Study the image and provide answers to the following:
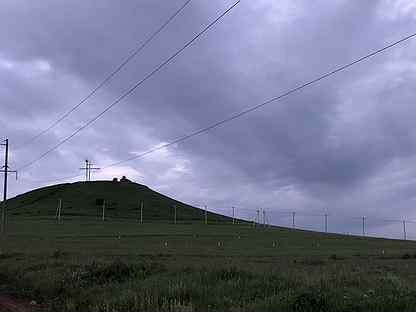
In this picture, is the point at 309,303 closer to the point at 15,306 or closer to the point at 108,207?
the point at 15,306

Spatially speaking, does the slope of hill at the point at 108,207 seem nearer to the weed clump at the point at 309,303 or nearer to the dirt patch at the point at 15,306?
the dirt patch at the point at 15,306

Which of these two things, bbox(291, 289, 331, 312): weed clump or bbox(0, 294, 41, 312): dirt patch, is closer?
bbox(291, 289, 331, 312): weed clump

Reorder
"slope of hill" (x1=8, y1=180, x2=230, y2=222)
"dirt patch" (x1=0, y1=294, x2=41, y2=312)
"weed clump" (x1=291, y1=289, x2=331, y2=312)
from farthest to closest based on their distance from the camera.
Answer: "slope of hill" (x1=8, y1=180, x2=230, y2=222), "dirt patch" (x1=0, y1=294, x2=41, y2=312), "weed clump" (x1=291, y1=289, x2=331, y2=312)

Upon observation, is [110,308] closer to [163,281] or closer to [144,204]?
[163,281]

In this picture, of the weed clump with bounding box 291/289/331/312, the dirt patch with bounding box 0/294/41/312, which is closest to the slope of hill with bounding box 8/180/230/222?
the dirt patch with bounding box 0/294/41/312

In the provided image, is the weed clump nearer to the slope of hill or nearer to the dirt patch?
the dirt patch

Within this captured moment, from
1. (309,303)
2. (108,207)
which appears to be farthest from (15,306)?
(108,207)

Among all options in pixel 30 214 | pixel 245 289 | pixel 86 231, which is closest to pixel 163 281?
pixel 245 289

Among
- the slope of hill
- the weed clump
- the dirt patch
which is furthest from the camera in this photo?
the slope of hill

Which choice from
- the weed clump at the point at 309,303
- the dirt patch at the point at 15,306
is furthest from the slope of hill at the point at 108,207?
the weed clump at the point at 309,303

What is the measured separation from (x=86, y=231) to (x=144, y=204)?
91802 mm

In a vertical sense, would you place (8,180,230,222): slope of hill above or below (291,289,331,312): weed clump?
above

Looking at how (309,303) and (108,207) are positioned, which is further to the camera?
(108,207)

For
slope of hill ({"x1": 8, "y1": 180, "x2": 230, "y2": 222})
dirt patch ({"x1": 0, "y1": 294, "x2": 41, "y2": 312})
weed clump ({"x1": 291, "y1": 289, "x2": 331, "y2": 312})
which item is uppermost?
slope of hill ({"x1": 8, "y1": 180, "x2": 230, "y2": 222})
